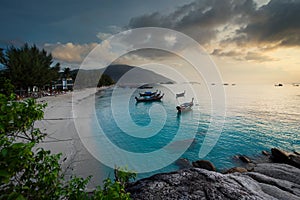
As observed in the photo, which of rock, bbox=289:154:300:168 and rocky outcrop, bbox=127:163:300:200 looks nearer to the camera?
rocky outcrop, bbox=127:163:300:200

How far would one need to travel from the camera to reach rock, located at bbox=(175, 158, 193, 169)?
32.3 feet

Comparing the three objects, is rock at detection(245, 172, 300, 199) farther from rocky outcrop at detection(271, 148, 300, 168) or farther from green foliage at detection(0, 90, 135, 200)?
green foliage at detection(0, 90, 135, 200)

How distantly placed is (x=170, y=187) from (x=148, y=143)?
10820 mm

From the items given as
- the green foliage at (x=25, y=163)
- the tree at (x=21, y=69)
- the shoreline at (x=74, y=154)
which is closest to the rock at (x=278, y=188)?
the green foliage at (x=25, y=163)

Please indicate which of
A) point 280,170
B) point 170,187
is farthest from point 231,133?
point 170,187

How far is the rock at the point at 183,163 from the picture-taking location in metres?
9.85

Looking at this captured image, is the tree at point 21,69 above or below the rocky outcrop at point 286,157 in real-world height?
above

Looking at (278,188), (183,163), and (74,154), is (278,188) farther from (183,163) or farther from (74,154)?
(74,154)

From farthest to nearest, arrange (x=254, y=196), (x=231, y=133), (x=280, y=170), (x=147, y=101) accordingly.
Answer: 1. (x=147, y=101)
2. (x=231, y=133)
3. (x=280, y=170)
4. (x=254, y=196)

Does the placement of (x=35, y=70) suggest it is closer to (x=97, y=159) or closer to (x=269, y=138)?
(x=97, y=159)

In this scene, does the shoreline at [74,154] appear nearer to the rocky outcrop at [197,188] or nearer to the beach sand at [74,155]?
the beach sand at [74,155]

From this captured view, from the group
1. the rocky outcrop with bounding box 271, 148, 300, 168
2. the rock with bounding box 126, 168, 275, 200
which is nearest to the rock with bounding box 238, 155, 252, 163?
the rocky outcrop with bounding box 271, 148, 300, 168

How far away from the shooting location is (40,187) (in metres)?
1.76

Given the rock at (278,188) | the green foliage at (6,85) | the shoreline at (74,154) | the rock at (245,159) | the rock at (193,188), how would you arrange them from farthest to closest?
the rock at (245,159)
the shoreline at (74,154)
the rock at (278,188)
the rock at (193,188)
the green foliage at (6,85)
